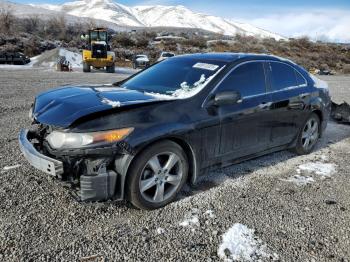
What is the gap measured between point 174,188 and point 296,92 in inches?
105

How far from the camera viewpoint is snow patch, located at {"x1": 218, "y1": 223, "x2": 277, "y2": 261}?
3.14 meters

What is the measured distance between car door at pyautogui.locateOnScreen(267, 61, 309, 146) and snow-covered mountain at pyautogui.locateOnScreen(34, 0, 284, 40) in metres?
159

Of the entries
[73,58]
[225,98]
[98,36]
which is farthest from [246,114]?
[73,58]

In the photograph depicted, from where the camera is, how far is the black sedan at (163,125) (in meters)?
3.41

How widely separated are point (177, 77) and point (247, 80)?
2.95 ft

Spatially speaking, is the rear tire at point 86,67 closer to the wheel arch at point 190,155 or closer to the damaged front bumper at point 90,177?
the wheel arch at point 190,155

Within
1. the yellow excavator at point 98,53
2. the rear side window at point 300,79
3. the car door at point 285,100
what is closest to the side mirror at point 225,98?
the car door at point 285,100

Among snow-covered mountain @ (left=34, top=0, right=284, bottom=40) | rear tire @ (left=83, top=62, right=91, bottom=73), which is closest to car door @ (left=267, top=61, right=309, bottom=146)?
rear tire @ (left=83, top=62, right=91, bottom=73)

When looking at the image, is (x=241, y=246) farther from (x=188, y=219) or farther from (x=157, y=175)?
(x=157, y=175)

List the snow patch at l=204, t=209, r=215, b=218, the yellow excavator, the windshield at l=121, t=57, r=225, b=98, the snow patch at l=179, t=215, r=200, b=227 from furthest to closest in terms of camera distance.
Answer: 1. the yellow excavator
2. the windshield at l=121, t=57, r=225, b=98
3. the snow patch at l=204, t=209, r=215, b=218
4. the snow patch at l=179, t=215, r=200, b=227

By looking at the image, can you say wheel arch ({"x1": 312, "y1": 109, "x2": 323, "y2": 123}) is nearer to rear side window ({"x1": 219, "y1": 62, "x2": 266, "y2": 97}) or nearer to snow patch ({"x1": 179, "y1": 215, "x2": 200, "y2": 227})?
rear side window ({"x1": 219, "y1": 62, "x2": 266, "y2": 97})

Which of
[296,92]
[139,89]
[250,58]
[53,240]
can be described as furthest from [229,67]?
[53,240]

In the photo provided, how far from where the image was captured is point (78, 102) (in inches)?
149

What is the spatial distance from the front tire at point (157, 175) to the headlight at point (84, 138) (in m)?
0.30
